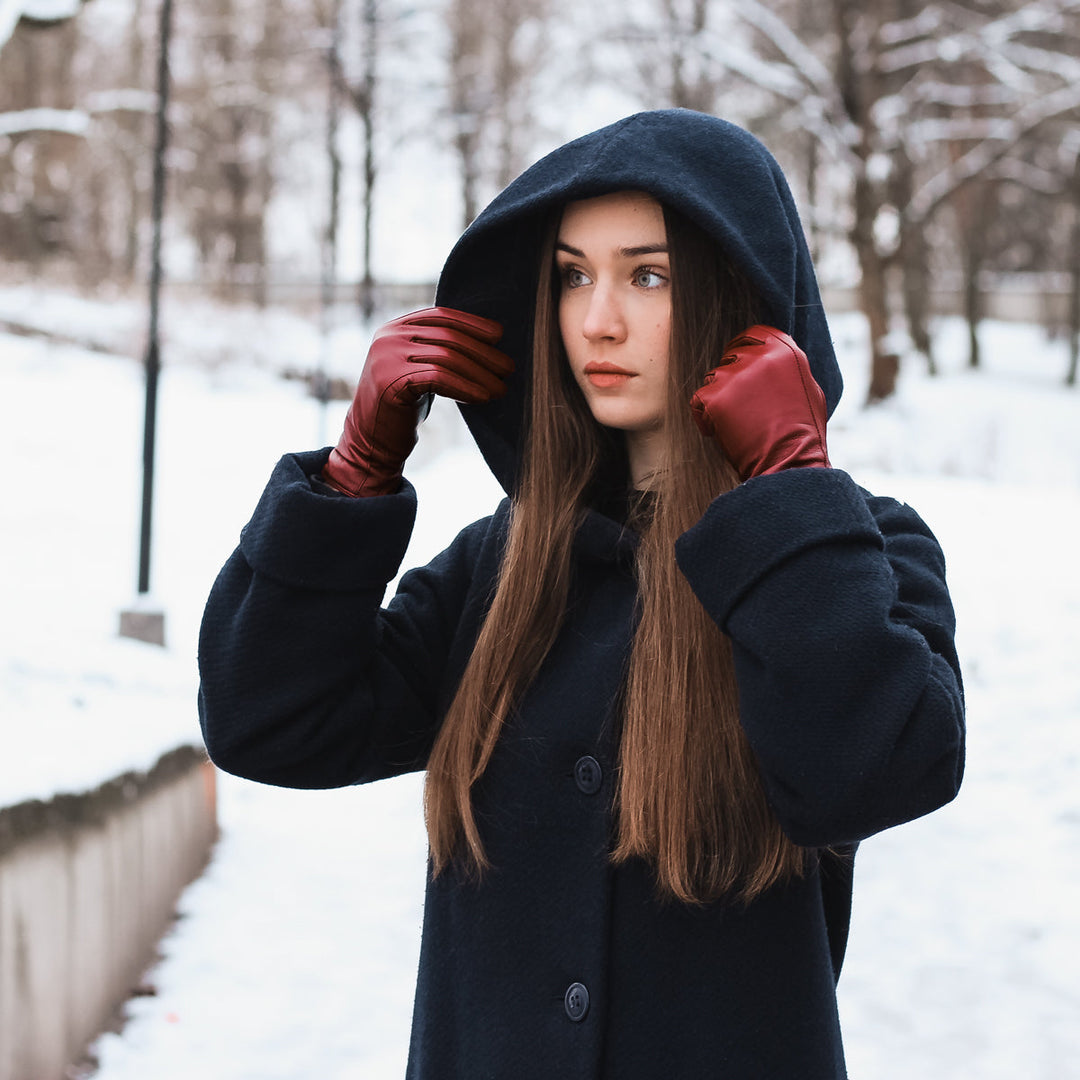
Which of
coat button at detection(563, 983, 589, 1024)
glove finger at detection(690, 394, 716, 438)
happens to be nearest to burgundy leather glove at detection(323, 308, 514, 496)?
glove finger at detection(690, 394, 716, 438)

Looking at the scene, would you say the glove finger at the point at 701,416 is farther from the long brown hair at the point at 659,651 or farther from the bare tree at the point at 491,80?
the bare tree at the point at 491,80

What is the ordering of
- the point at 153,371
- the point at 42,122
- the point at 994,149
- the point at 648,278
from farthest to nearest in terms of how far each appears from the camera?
the point at 994,149 → the point at 42,122 → the point at 153,371 → the point at 648,278

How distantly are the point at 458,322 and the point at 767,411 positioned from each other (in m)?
0.53

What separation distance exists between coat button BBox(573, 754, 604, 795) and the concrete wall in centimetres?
182

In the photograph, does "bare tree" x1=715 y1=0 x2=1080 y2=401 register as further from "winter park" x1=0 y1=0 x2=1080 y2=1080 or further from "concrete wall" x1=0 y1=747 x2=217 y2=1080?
"concrete wall" x1=0 y1=747 x2=217 y2=1080

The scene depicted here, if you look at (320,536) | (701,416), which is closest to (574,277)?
(701,416)

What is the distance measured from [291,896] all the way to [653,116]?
3.79 m

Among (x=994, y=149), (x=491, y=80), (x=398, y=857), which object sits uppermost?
(x=491, y=80)

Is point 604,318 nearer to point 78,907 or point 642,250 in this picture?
point 642,250

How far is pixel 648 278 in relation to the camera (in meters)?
1.76

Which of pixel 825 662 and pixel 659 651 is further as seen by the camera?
pixel 659 651

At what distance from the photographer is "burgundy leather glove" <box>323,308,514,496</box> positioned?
1.75 meters

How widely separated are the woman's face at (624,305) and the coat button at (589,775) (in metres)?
0.46

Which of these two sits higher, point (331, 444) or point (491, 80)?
point (491, 80)
